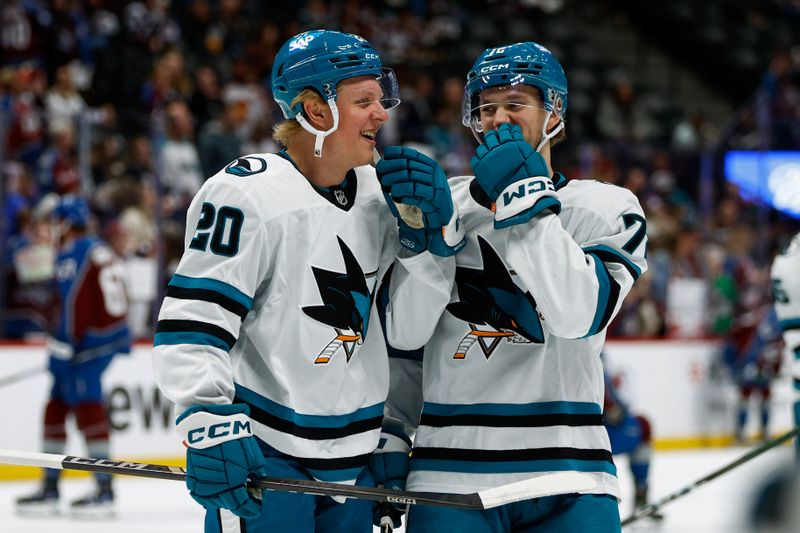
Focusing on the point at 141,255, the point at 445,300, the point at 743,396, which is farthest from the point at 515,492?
the point at 743,396

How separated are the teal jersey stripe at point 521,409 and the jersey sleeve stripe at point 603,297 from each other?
0.16 metres

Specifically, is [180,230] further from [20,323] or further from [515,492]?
[515,492]

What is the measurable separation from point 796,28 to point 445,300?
12.3 metres

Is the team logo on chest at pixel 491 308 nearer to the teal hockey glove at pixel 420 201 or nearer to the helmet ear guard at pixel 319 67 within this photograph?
the teal hockey glove at pixel 420 201

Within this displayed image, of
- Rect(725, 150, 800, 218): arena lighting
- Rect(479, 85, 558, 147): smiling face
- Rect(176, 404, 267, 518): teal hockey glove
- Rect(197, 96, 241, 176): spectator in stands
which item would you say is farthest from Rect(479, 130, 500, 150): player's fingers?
Rect(725, 150, 800, 218): arena lighting

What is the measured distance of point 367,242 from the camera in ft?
7.45

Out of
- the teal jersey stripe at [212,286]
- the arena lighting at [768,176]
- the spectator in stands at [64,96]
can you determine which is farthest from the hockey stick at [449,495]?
the arena lighting at [768,176]

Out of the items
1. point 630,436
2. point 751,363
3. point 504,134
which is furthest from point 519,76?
point 751,363

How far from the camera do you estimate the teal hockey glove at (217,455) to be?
6.54 ft

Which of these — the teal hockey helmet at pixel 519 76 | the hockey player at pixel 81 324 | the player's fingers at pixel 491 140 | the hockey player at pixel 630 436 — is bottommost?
the hockey player at pixel 630 436

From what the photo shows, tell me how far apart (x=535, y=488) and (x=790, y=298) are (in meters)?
1.88

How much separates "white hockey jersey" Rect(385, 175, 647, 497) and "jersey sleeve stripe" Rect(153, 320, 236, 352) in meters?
0.48

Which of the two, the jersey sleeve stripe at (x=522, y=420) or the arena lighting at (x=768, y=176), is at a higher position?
the arena lighting at (x=768, y=176)

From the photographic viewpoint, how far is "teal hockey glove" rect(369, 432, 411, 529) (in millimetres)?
2334
